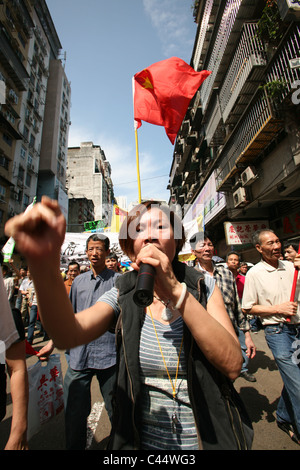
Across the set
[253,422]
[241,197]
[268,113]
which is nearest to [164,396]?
[253,422]

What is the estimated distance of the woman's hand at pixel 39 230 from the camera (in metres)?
0.76

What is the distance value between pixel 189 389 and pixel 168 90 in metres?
4.35

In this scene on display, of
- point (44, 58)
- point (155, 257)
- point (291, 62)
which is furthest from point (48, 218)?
point (44, 58)

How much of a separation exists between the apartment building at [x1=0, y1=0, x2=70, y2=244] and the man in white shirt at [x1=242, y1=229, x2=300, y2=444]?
25390 millimetres

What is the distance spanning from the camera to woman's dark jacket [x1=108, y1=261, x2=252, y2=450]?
104 centimetres

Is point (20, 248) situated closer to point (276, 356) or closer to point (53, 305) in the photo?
point (53, 305)

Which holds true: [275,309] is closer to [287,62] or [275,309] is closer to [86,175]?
[287,62]

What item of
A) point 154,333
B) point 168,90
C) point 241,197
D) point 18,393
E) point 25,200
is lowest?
point 18,393

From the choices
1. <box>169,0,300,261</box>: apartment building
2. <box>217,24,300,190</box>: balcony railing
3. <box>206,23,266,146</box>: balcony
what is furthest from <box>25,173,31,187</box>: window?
<box>217,24,300,190</box>: balcony railing

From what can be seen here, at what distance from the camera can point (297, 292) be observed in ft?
8.89

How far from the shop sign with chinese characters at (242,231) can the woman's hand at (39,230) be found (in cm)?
1081

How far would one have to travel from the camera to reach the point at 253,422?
2.94m

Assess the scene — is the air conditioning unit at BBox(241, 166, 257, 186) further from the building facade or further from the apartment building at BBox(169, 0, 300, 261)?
the building facade

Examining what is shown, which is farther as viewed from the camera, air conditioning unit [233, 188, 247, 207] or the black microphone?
air conditioning unit [233, 188, 247, 207]
